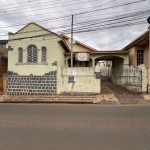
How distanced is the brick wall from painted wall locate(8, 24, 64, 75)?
39cm

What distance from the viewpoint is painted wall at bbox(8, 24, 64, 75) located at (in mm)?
12742

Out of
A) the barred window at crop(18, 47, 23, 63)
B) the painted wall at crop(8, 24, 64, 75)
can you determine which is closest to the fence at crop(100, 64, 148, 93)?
the painted wall at crop(8, 24, 64, 75)

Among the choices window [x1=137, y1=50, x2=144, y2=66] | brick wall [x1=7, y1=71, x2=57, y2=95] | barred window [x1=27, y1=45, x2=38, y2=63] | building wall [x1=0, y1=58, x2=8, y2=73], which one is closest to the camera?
brick wall [x1=7, y1=71, x2=57, y2=95]

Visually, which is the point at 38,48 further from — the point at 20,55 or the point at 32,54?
the point at 20,55

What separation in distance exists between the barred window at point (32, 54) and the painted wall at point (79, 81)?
2.33m

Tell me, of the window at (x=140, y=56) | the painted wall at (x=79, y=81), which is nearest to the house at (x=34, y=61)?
the painted wall at (x=79, y=81)

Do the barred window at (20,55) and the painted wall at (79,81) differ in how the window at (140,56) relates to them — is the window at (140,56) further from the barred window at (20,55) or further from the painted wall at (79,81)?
the barred window at (20,55)

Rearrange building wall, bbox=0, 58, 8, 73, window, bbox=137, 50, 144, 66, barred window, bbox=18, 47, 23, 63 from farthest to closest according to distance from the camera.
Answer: building wall, bbox=0, 58, 8, 73 → window, bbox=137, 50, 144, 66 → barred window, bbox=18, 47, 23, 63

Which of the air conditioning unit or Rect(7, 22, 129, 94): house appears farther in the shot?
the air conditioning unit

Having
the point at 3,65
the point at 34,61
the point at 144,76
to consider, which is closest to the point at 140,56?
the point at 144,76

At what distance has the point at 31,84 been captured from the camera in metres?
12.7

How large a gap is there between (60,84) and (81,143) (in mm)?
8661

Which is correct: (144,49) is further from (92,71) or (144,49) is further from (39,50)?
(39,50)

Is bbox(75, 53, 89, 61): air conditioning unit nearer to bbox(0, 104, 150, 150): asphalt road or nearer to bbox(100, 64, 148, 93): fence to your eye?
bbox(100, 64, 148, 93): fence
